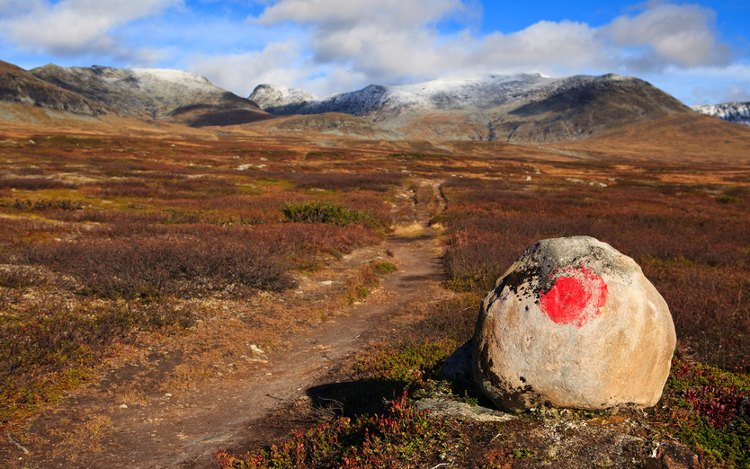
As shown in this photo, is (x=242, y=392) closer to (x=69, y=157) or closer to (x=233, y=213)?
(x=233, y=213)

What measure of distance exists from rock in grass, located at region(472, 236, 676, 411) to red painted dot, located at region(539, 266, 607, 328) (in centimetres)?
1

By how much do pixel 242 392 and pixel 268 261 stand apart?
7236 millimetres

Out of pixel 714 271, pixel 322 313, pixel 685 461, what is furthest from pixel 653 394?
pixel 714 271

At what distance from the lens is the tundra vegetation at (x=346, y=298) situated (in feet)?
18.7

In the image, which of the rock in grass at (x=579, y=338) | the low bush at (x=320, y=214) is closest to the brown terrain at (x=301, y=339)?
the low bush at (x=320, y=214)

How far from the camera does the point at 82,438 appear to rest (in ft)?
23.9

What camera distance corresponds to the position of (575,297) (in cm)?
581

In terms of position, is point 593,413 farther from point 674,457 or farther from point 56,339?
point 56,339

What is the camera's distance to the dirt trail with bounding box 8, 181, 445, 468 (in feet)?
22.8

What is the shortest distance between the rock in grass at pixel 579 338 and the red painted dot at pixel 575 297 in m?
0.01

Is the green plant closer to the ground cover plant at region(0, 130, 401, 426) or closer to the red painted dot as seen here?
the ground cover plant at region(0, 130, 401, 426)

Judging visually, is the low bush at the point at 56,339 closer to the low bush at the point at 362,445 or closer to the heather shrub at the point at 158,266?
the heather shrub at the point at 158,266

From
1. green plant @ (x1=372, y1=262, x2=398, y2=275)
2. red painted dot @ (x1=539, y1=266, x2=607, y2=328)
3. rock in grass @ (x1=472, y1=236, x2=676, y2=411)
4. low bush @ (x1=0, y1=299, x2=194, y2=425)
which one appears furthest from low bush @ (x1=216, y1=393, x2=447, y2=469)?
green plant @ (x1=372, y1=262, x2=398, y2=275)

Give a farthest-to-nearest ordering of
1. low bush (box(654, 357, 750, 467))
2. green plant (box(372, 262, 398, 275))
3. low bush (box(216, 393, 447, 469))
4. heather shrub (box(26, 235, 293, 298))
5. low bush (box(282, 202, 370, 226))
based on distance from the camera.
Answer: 1. low bush (box(282, 202, 370, 226))
2. green plant (box(372, 262, 398, 275))
3. heather shrub (box(26, 235, 293, 298))
4. low bush (box(216, 393, 447, 469))
5. low bush (box(654, 357, 750, 467))
